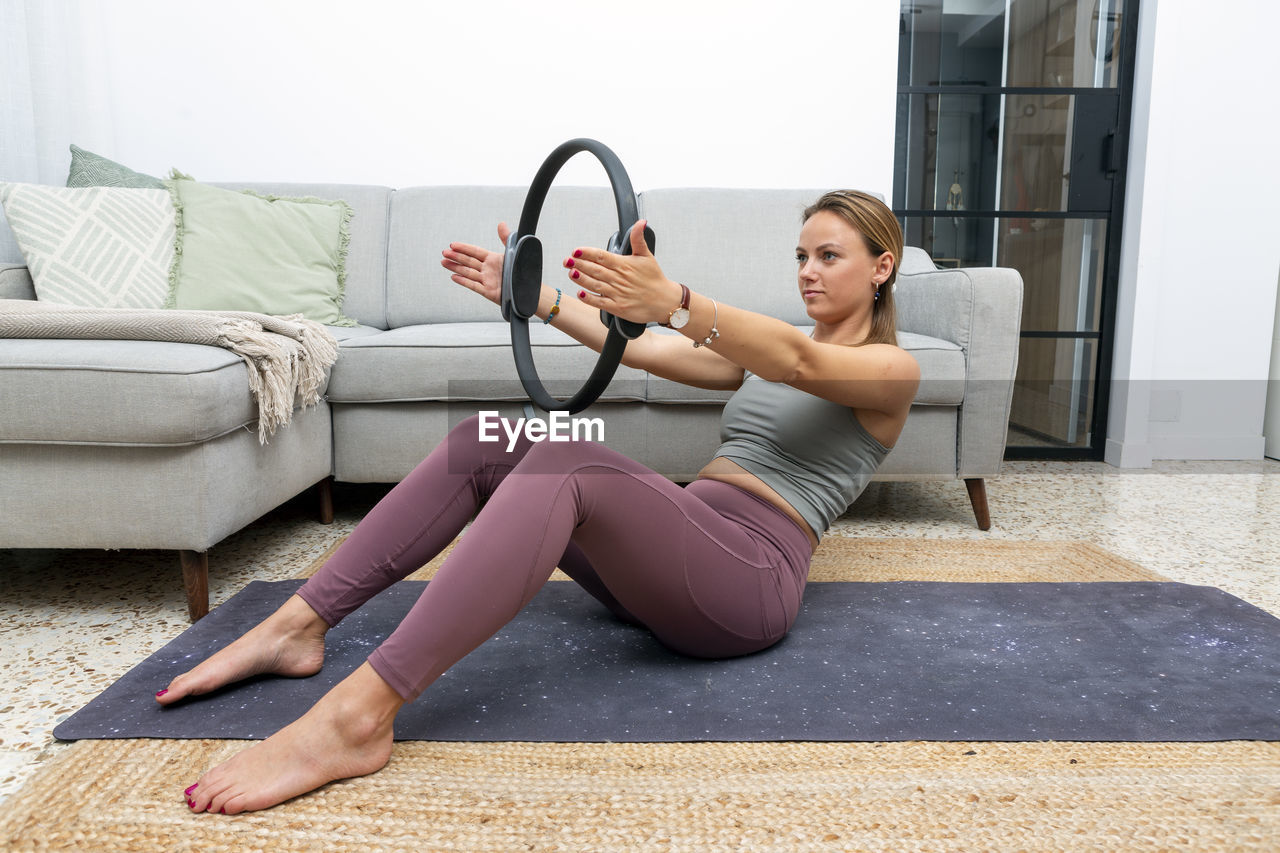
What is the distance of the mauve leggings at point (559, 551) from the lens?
0.95 m

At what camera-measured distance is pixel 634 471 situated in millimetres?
1071

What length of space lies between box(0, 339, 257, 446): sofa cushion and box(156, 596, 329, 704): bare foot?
46 centimetres

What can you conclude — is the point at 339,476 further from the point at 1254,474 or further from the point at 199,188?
the point at 1254,474

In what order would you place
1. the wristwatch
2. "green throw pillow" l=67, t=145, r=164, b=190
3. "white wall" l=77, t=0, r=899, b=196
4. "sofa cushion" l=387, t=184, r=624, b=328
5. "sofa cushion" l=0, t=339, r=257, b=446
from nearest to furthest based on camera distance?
the wristwatch → "sofa cushion" l=0, t=339, r=257, b=446 → "green throw pillow" l=67, t=145, r=164, b=190 → "sofa cushion" l=387, t=184, r=624, b=328 → "white wall" l=77, t=0, r=899, b=196

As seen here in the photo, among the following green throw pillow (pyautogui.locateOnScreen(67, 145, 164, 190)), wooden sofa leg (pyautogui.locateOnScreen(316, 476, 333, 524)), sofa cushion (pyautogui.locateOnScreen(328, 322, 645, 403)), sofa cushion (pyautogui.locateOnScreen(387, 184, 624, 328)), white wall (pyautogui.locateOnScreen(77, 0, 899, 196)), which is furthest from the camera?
white wall (pyautogui.locateOnScreen(77, 0, 899, 196))

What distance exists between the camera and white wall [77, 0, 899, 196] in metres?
2.90

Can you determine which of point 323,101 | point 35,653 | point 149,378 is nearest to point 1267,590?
point 149,378

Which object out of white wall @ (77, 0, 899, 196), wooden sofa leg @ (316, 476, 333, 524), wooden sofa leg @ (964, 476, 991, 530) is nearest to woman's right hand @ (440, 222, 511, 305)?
wooden sofa leg @ (316, 476, 333, 524)

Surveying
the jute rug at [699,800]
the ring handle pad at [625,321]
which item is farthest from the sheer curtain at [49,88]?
the ring handle pad at [625,321]

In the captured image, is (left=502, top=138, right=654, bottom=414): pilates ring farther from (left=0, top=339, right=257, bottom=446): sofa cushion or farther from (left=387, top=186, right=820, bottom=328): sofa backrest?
(left=387, top=186, right=820, bottom=328): sofa backrest

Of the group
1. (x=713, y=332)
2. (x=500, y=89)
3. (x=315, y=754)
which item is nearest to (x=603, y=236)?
(x=500, y=89)

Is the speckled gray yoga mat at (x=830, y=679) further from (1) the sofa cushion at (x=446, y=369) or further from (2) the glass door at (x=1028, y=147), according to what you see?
(2) the glass door at (x=1028, y=147)

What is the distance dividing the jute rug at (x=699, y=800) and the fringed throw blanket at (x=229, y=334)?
784 millimetres

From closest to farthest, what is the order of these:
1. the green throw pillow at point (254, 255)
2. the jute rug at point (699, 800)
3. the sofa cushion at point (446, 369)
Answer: the jute rug at point (699, 800), the sofa cushion at point (446, 369), the green throw pillow at point (254, 255)
